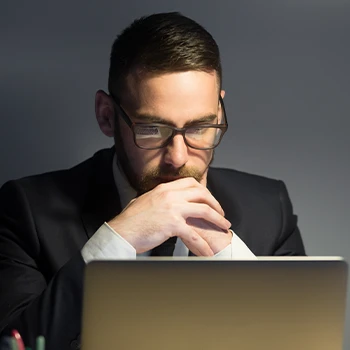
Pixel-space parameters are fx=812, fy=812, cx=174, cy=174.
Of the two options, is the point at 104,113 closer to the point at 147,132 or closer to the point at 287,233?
the point at 147,132

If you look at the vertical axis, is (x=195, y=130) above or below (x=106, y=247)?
above

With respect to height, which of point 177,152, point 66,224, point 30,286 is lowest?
point 30,286

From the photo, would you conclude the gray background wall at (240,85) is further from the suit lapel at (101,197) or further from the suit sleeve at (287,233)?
the suit lapel at (101,197)

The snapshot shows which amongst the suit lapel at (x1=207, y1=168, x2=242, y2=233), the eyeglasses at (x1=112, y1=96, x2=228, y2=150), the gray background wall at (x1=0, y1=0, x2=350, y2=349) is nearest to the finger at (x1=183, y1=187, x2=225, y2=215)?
the eyeglasses at (x1=112, y1=96, x2=228, y2=150)

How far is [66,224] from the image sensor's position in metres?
2.21

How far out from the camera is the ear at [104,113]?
7.37ft

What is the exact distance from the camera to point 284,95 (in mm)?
Result: 2551

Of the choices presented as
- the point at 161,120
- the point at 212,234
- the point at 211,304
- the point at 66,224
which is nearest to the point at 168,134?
the point at 161,120

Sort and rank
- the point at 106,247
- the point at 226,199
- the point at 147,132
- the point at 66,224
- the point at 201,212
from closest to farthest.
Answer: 1. the point at 106,247
2. the point at 201,212
3. the point at 147,132
4. the point at 66,224
5. the point at 226,199

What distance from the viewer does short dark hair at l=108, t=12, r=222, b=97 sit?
6.87 ft

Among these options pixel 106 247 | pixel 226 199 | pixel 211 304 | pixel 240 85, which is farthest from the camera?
pixel 240 85

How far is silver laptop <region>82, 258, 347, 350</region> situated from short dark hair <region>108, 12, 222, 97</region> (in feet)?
3.15

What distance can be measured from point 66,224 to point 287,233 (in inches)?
26.8

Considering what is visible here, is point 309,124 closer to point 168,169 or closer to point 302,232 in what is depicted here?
point 302,232
